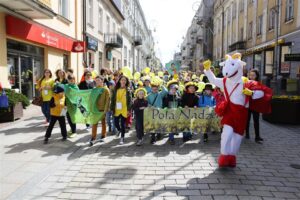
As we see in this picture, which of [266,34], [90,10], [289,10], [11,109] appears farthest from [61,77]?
[266,34]

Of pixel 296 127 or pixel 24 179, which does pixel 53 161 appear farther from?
pixel 296 127

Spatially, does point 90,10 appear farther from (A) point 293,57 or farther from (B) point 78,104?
(B) point 78,104

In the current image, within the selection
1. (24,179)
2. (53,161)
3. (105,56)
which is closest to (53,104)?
(53,161)

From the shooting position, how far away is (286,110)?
371 inches

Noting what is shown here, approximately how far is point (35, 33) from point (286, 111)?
969 centimetres

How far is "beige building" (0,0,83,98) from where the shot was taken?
10359 mm

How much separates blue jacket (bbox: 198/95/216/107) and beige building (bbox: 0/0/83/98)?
6.69 m

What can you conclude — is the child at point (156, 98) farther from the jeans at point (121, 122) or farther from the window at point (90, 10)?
the window at point (90, 10)

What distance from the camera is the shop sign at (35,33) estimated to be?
34.3 feet

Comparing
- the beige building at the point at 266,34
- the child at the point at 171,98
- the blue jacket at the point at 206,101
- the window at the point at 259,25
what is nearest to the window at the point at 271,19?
the beige building at the point at 266,34

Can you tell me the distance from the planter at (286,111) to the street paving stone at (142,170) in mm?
2007

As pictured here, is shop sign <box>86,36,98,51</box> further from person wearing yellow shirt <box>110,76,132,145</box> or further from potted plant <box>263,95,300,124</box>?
potted plant <box>263,95,300,124</box>

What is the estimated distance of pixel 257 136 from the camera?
7.28 m

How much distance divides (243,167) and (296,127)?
4665 millimetres
